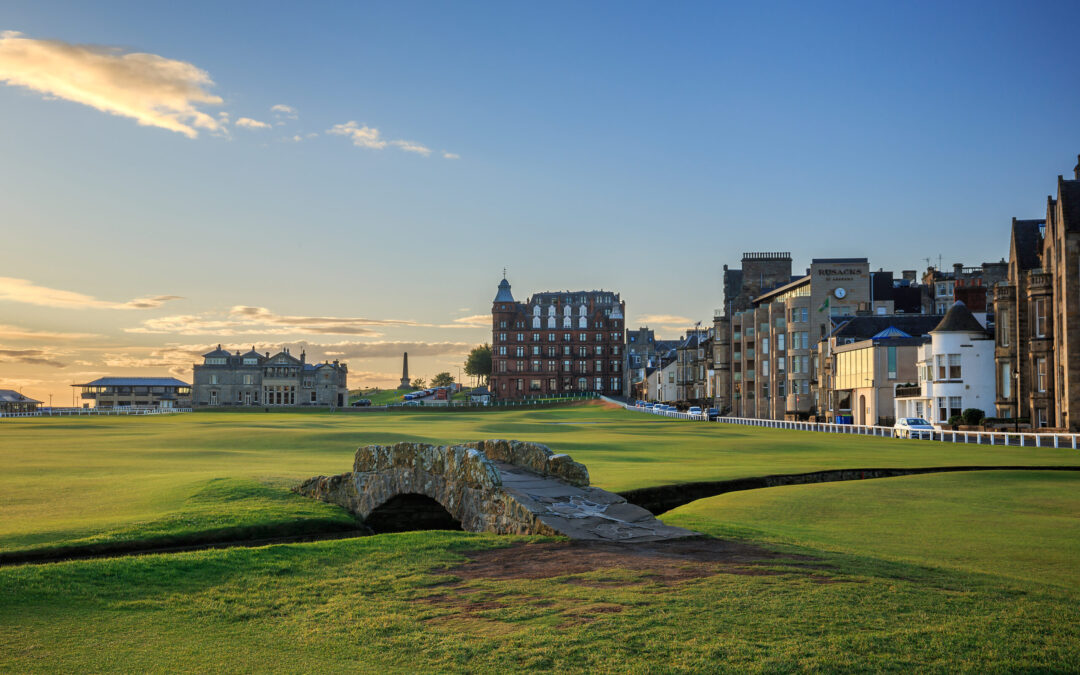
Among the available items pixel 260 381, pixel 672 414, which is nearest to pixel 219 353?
pixel 260 381

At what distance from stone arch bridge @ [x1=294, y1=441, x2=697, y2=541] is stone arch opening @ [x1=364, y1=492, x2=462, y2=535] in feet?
0.09

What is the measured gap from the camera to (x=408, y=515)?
21875 mm

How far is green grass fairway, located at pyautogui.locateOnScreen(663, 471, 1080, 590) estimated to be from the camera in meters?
14.0

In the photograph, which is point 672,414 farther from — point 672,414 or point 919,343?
point 919,343

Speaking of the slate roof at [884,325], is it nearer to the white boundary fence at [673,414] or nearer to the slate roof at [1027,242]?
the slate roof at [1027,242]

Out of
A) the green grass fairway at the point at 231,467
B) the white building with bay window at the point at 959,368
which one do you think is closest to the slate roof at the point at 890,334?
the white building with bay window at the point at 959,368

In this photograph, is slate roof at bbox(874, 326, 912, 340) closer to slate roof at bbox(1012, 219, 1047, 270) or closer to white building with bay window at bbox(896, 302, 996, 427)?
white building with bay window at bbox(896, 302, 996, 427)

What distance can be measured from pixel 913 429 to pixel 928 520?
42.6 m

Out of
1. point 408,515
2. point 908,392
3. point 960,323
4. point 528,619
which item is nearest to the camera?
point 528,619

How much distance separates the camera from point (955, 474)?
30828mm

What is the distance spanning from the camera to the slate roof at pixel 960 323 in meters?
66.4

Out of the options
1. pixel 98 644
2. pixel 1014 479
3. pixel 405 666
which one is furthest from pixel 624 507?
pixel 1014 479

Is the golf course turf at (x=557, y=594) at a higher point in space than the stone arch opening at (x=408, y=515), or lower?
higher

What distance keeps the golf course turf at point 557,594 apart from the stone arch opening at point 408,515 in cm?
103
